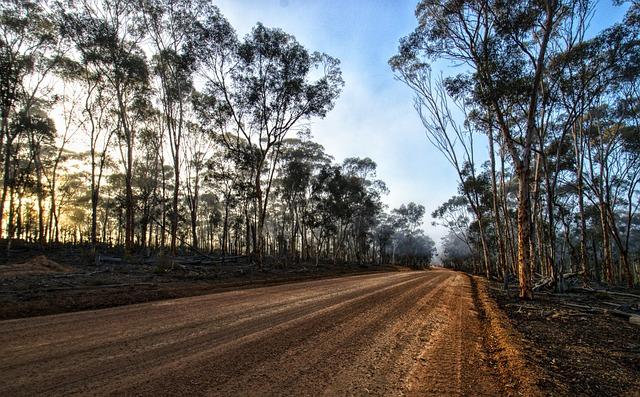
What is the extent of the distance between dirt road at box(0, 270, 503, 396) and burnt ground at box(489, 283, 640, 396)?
622 mm

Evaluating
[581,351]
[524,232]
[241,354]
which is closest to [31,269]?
[241,354]

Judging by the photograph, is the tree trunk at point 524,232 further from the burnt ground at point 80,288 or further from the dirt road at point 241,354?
the burnt ground at point 80,288

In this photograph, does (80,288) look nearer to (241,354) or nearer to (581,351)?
(241,354)

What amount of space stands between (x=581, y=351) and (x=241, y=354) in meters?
4.48

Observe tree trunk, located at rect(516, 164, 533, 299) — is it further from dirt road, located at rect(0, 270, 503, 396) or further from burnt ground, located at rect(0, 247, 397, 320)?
burnt ground, located at rect(0, 247, 397, 320)

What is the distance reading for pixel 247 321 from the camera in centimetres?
509

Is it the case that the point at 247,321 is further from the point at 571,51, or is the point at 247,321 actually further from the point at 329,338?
the point at 571,51

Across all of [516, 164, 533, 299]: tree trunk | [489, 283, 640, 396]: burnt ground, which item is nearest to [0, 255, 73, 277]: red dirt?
[489, 283, 640, 396]: burnt ground

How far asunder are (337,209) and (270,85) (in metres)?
18.5

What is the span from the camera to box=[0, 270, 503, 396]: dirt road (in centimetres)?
265

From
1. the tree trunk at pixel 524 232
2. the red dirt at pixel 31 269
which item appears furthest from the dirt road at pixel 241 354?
the red dirt at pixel 31 269

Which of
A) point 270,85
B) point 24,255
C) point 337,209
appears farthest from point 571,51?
point 24,255

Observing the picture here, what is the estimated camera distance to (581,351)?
4.30 meters

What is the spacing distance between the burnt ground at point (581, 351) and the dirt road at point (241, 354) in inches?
24.5
